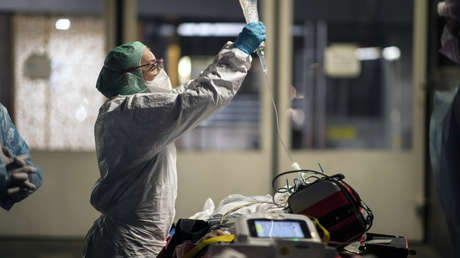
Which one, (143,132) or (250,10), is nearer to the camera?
(143,132)

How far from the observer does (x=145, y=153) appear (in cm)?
155

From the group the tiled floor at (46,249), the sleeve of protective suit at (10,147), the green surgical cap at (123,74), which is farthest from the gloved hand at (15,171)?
the tiled floor at (46,249)

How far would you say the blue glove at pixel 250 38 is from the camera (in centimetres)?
156

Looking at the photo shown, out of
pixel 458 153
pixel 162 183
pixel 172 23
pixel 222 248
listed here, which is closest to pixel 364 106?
pixel 172 23

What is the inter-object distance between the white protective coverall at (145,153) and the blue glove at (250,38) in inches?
1.0

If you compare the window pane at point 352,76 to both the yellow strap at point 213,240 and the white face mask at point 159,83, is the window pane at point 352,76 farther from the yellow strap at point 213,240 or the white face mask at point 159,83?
the yellow strap at point 213,240

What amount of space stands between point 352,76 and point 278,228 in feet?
7.68

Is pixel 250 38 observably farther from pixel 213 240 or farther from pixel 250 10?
pixel 213 240

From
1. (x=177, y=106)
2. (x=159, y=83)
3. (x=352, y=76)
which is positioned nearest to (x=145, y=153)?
(x=177, y=106)

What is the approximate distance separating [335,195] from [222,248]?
1.23 ft

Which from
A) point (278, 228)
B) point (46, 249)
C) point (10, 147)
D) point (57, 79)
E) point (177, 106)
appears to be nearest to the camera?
point (278, 228)

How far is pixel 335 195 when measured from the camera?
1.36 metres

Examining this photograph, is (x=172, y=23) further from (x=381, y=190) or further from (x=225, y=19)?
(x=381, y=190)

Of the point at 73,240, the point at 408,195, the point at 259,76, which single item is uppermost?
the point at 259,76
